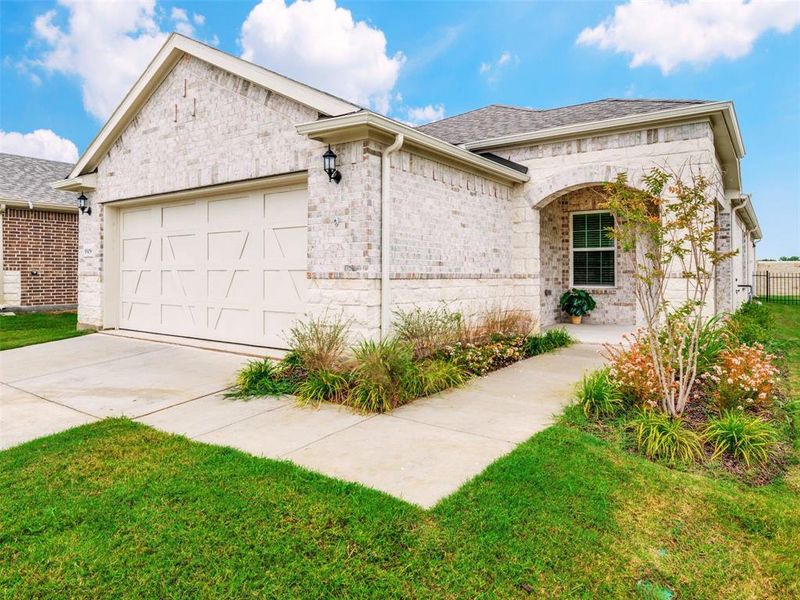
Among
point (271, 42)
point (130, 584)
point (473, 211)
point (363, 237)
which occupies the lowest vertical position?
point (130, 584)

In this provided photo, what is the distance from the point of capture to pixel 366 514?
10.1 ft

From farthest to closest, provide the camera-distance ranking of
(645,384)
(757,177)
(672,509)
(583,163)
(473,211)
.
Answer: (757,177), (583,163), (473,211), (645,384), (672,509)

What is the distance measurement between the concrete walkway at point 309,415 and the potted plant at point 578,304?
441cm

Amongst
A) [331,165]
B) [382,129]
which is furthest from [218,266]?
[382,129]

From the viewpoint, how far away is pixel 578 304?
40.4 feet

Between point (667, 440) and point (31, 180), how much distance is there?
62.8ft

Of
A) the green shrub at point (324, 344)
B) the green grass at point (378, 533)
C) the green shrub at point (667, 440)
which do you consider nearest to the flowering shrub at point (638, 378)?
the green shrub at point (667, 440)

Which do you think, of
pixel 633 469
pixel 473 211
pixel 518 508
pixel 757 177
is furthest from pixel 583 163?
pixel 757 177

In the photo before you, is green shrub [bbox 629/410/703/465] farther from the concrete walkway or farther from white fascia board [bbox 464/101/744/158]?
white fascia board [bbox 464/101/744/158]

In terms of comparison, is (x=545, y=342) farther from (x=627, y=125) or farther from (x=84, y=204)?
(x=84, y=204)

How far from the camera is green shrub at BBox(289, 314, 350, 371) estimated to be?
6.43 meters

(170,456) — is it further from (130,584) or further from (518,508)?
(518,508)

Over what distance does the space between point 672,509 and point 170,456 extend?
12.0ft

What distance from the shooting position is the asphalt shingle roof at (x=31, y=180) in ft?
48.8
